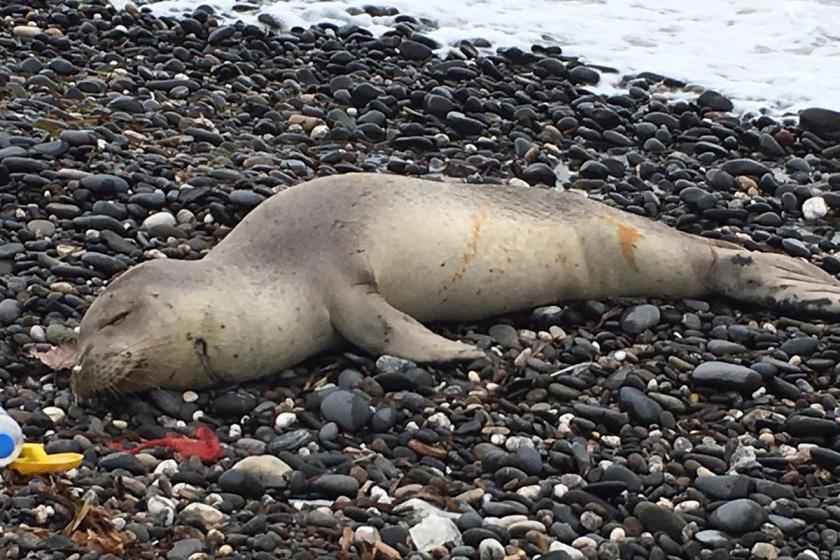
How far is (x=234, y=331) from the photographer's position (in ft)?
16.0

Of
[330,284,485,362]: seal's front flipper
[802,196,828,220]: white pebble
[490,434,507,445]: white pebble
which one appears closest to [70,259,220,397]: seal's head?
[330,284,485,362]: seal's front flipper

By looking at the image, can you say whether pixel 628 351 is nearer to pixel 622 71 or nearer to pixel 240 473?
pixel 240 473

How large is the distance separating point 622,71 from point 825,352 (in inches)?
169

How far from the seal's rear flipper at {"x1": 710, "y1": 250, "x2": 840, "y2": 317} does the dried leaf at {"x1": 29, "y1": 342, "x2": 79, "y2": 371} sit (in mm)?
2573

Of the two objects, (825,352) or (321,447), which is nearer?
(321,447)

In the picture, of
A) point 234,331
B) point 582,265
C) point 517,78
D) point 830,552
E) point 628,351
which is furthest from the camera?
point 517,78

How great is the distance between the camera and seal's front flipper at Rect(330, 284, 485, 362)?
4934 millimetres

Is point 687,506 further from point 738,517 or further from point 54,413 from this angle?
point 54,413

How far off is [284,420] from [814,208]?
11.1 feet

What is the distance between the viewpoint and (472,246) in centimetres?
546

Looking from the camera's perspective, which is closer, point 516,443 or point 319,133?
point 516,443

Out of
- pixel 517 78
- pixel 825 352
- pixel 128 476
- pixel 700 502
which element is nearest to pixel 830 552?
pixel 700 502

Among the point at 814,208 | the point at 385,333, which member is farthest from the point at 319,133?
the point at 385,333

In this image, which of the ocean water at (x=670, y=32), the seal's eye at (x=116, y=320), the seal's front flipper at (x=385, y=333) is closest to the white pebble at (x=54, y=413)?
the seal's eye at (x=116, y=320)
